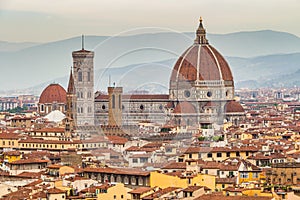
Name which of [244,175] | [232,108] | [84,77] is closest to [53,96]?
[84,77]

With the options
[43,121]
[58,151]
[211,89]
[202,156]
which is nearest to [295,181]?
[202,156]

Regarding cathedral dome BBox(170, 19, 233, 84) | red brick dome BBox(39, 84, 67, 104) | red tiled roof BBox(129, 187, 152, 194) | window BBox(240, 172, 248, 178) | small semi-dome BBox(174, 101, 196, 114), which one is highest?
cathedral dome BBox(170, 19, 233, 84)

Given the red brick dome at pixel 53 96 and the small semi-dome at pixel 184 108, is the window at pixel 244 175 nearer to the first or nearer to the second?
the small semi-dome at pixel 184 108

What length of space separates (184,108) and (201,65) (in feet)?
20.0

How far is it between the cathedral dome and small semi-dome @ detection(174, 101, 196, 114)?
3.22 metres

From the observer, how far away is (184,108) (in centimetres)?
7869

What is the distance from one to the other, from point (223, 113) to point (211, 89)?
421cm

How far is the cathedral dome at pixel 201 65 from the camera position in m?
83.5

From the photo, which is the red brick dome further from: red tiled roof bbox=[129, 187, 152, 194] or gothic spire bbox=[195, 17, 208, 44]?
red tiled roof bbox=[129, 187, 152, 194]

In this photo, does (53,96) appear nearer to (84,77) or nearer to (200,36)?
(84,77)

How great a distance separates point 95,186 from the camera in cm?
3022

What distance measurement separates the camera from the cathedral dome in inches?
3287

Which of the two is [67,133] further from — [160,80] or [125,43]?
[160,80]

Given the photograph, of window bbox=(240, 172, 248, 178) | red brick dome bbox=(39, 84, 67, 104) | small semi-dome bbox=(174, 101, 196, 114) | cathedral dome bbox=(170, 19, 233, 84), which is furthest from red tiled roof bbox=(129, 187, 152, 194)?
red brick dome bbox=(39, 84, 67, 104)
